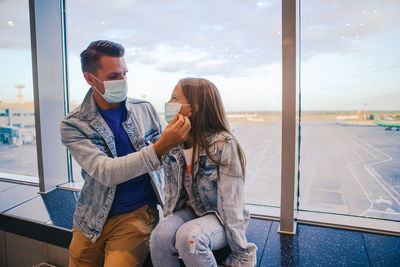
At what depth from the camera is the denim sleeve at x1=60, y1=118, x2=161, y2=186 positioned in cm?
115

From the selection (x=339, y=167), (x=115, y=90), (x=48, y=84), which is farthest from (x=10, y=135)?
(x=339, y=167)

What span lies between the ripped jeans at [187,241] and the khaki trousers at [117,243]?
17cm

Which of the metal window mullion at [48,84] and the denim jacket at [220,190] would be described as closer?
the denim jacket at [220,190]

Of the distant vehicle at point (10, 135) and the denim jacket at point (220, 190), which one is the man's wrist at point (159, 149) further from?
the distant vehicle at point (10, 135)

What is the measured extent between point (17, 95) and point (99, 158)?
2.57 meters

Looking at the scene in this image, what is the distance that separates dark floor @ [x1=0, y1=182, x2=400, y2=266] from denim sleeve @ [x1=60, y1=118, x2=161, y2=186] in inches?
33.3

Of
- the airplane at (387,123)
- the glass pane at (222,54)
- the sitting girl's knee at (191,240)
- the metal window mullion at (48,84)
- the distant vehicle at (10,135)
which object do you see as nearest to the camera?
the sitting girl's knee at (191,240)

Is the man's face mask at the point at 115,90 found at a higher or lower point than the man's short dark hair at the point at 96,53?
lower

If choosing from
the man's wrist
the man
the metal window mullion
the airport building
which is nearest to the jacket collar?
the man

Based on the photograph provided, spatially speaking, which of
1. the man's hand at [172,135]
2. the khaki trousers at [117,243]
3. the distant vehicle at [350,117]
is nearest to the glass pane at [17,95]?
the khaki trousers at [117,243]

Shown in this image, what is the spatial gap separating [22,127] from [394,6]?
378 centimetres

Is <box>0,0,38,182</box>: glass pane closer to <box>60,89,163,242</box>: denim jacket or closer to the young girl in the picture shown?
<box>60,89,163,242</box>: denim jacket

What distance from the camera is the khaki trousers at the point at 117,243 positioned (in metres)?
1.28

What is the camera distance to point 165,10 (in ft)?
7.64
